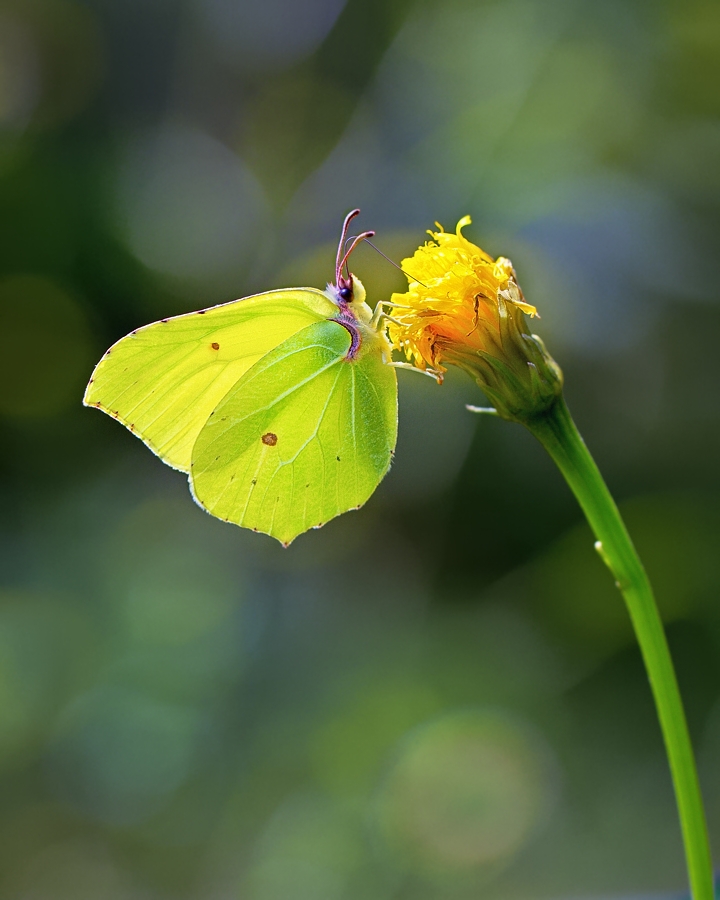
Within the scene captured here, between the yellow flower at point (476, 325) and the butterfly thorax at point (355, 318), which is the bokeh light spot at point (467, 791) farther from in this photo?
the yellow flower at point (476, 325)

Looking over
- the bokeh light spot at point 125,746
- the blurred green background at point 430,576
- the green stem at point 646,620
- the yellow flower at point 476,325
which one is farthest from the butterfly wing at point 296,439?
the bokeh light spot at point 125,746

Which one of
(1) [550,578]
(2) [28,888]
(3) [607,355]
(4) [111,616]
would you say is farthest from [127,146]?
(2) [28,888]

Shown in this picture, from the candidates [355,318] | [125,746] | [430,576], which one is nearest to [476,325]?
[355,318]

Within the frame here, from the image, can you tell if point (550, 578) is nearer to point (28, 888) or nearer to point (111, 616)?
point (111, 616)

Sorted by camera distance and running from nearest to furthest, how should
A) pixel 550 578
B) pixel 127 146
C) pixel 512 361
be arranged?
pixel 512 361, pixel 550 578, pixel 127 146

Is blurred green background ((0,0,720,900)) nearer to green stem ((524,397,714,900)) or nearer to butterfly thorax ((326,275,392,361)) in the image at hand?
butterfly thorax ((326,275,392,361))

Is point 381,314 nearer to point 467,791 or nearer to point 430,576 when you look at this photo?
point 430,576
